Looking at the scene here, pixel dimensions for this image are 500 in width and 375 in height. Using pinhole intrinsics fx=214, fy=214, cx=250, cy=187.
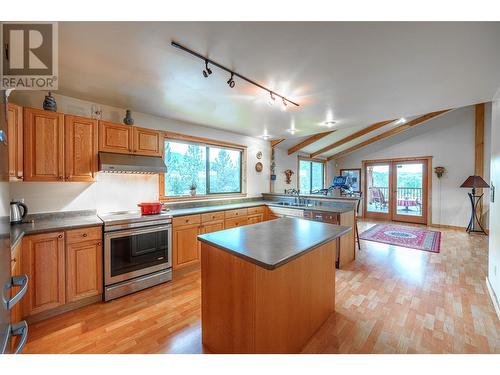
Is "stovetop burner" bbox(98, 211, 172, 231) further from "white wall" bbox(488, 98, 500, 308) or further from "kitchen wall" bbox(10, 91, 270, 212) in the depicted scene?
"white wall" bbox(488, 98, 500, 308)

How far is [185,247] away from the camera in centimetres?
314

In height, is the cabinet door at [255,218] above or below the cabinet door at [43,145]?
below

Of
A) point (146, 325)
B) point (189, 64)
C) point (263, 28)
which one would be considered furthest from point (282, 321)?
point (189, 64)

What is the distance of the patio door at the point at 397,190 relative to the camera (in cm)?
659

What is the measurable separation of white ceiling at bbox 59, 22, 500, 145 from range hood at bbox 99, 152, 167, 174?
2.33ft

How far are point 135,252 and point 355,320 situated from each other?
8.18 feet

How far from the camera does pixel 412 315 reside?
2102mm

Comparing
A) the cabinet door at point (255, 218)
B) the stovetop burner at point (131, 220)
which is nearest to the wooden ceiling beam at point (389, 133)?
the cabinet door at point (255, 218)

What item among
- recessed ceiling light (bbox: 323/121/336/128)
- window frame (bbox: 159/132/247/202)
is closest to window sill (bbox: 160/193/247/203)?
window frame (bbox: 159/132/247/202)

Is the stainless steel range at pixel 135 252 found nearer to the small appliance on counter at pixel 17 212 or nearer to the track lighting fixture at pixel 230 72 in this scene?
the small appliance on counter at pixel 17 212

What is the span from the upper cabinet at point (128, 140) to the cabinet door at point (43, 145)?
402 mm

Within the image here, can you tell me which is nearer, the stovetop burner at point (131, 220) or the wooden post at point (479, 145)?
the stovetop burner at point (131, 220)

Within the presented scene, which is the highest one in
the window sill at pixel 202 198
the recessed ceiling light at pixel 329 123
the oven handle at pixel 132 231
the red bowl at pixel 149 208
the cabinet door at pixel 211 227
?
the recessed ceiling light at pixel 329 123

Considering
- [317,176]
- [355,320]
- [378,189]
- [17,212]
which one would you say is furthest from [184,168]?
[378,189]
